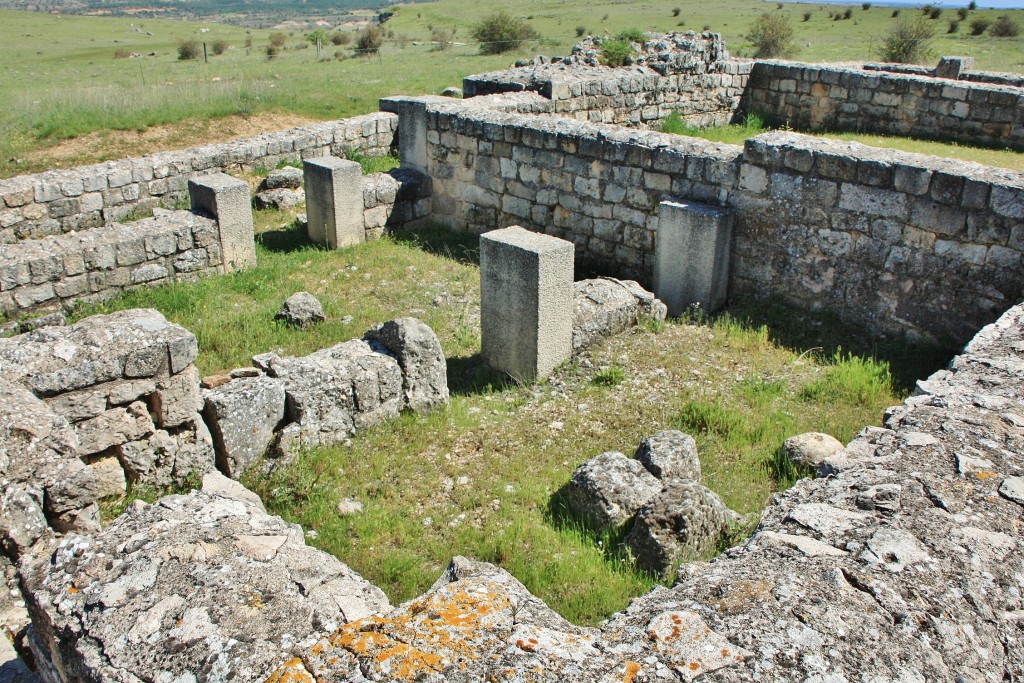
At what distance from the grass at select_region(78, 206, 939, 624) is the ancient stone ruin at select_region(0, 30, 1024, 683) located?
29 centimetres

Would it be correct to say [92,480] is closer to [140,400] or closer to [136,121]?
[140,400]

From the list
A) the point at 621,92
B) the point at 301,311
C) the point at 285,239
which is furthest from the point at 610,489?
the point at 621,92

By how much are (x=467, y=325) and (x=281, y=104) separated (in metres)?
11.3

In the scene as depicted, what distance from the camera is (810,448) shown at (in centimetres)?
604

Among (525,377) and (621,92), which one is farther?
(621,92)

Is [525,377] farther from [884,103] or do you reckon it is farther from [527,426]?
[884,103]

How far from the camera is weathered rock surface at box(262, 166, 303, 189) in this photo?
1338 centimetres

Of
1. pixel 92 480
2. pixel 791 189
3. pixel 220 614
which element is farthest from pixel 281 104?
pixel 220 614

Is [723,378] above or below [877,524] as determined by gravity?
below

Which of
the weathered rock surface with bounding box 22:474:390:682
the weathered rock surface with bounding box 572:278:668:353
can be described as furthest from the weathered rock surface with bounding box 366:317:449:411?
the weathered rock surface with bounding box 22:474:390:682

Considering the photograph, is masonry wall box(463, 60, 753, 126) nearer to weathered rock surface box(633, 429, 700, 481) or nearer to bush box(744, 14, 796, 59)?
weathered rock surface box(633, 429, 700, 481)

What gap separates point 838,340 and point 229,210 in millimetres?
7195

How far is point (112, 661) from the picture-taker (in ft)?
9.81

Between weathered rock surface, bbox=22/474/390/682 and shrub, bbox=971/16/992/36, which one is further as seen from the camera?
shrub, bbox=971/16/992/36
